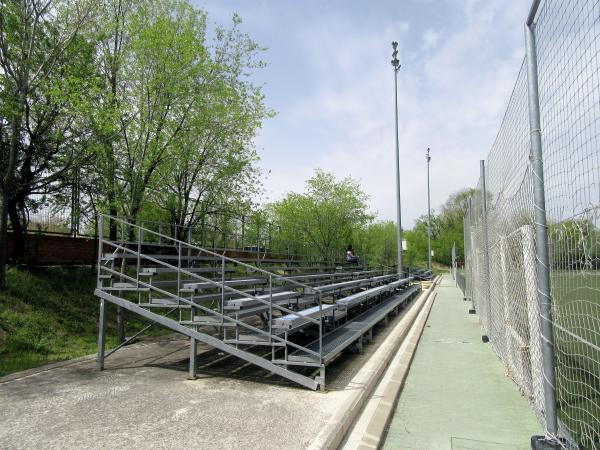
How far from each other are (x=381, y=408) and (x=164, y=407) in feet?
7.64

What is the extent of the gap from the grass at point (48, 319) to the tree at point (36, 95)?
0.81 m

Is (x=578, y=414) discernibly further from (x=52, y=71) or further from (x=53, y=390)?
(x=52, y=71)

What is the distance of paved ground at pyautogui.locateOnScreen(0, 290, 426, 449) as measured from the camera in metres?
3.86

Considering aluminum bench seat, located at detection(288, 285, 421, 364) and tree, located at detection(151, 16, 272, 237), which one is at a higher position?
tree, located at detection(151, 16, 272, 237)

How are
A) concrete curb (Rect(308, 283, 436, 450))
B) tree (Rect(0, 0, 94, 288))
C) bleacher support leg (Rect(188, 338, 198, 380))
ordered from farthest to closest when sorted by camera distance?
tree (Rect(0, 0, 94, 288)) → bleacher support leg (Rect(188, 338, 198, 380)) → concrete curb (Rect(308, 283, 436, 450))

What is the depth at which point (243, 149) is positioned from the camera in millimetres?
14172

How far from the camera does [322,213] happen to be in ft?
82.8

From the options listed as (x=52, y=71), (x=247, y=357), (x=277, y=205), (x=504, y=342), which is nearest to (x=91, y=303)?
(x=52, y=71)

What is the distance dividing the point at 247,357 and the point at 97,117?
6.11m

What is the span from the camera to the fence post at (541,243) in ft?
10.8

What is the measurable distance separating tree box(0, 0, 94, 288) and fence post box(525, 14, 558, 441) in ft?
26.9

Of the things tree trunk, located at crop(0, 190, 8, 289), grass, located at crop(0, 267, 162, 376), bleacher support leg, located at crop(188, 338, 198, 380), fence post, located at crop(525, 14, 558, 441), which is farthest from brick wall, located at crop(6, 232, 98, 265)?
fence post, located at crop(525, 14, 558, 441)

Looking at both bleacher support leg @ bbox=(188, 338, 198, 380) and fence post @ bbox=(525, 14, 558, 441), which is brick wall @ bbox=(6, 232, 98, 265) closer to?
bleacher support leg @ bbox=(188, 338, 198, 380)

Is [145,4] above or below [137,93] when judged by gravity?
above
